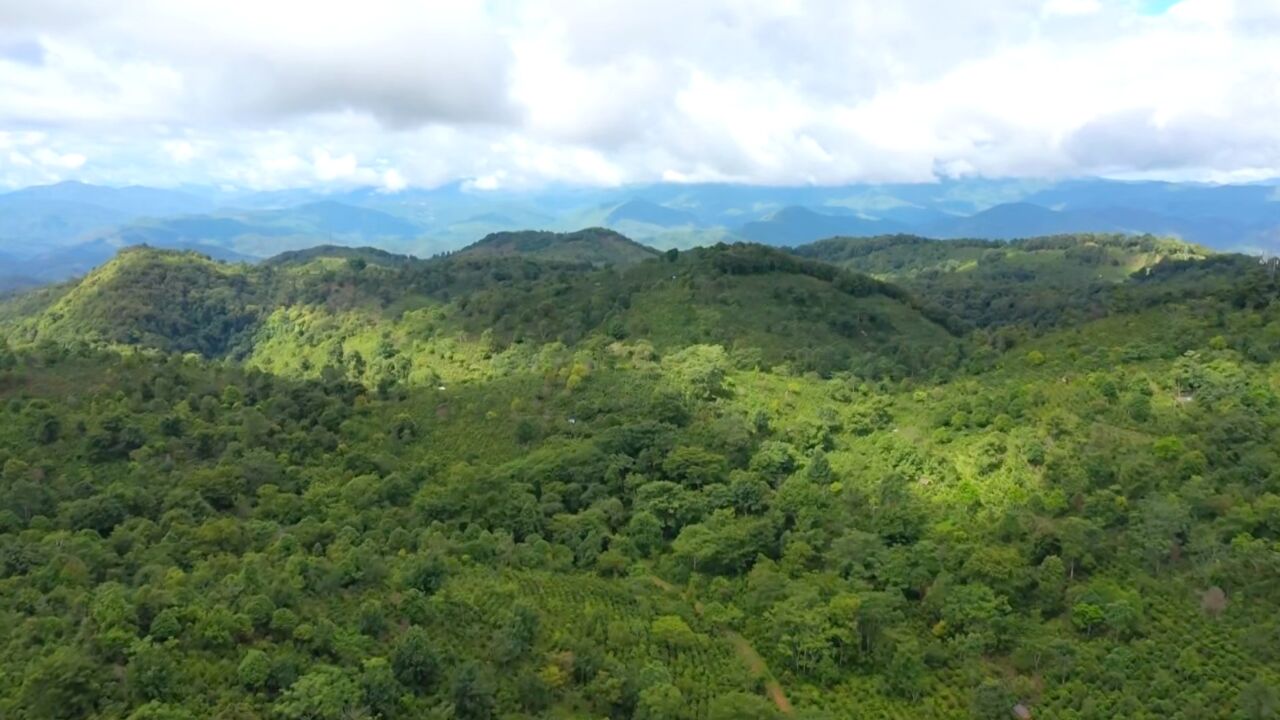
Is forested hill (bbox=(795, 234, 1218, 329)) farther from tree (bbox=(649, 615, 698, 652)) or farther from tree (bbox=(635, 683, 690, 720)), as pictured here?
tree (bbox=(635, 683, 690, 720))

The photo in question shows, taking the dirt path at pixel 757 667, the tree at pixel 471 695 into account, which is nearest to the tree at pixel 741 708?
the dirt path at pixel 757 667

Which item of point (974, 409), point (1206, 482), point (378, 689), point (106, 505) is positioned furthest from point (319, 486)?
point (1206, 482)

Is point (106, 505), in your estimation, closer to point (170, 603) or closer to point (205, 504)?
point (205, 504)

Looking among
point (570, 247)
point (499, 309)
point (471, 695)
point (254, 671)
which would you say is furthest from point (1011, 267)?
point (254, 671)

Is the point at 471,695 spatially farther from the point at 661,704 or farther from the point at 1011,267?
the point at 1011,267

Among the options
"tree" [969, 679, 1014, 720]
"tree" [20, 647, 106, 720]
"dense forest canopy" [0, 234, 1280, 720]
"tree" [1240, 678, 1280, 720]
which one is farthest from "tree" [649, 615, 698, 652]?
"tree" [1240, 678, 1280, 720]

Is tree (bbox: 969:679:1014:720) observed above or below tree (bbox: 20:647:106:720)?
below

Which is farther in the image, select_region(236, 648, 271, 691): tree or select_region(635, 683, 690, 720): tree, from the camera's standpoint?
select_region(635, 683, 690, 720): tree
